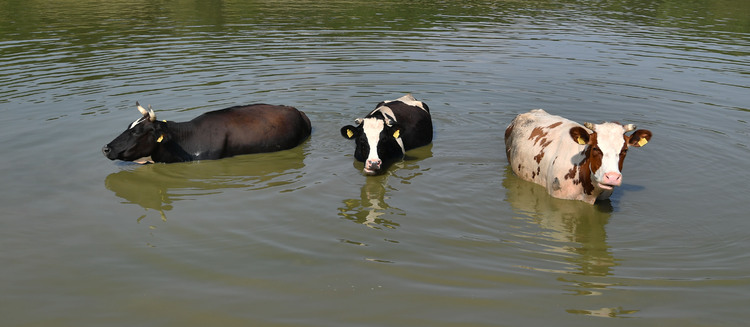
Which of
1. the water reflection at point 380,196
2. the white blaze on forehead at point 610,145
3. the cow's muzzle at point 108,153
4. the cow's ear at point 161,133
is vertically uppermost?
the white blaze on forehead at point 610,145

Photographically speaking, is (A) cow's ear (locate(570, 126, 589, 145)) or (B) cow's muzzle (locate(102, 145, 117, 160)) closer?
(A) cow's ear (locate(570, 126, 589, 145))

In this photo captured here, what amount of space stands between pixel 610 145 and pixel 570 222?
1218mm

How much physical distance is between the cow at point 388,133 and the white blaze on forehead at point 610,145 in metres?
3.77

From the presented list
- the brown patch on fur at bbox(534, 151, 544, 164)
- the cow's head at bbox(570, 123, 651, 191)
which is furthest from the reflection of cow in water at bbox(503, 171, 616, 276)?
the cow's head at bbox(570, 123, 651, 191)

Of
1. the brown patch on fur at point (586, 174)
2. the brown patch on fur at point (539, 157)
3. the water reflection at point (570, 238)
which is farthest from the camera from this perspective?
the brown patch on fur at point (539, 157)

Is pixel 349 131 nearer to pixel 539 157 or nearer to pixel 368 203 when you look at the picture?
pixel 368 203

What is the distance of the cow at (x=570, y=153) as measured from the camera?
9031mm

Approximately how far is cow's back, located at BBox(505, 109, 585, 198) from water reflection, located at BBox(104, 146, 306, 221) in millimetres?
3584

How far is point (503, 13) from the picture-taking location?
32938 millimetres

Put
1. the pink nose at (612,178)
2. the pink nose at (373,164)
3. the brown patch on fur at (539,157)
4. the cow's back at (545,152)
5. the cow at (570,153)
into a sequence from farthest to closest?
the pink nose at (373,164) → the brown patch on fur at (539,157) → the cow's back at (545,152) → the cow at (570,153) → the pink nose at (612,178)

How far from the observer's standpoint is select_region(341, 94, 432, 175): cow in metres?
12.1

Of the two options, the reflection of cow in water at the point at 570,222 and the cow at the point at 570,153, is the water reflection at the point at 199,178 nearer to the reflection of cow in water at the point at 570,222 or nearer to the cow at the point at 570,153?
the reflection of cow in water at the point at 570,222

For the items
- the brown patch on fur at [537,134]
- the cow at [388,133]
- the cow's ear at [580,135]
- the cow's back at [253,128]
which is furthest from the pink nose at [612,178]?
the cow's back at [253,128]

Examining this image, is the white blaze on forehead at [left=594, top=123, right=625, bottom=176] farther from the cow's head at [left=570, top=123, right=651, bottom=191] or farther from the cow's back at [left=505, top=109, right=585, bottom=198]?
the cow's back at [left=505, top=109, right=585, bottom=198]
